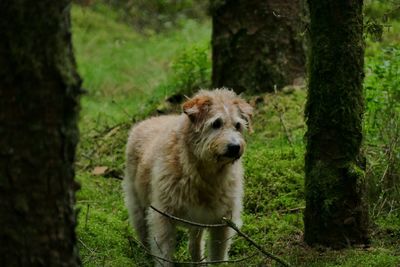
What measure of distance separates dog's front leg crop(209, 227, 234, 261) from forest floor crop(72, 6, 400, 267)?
0.30 meters

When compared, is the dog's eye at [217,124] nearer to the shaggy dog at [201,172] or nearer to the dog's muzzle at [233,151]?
the shaggy dog at [201,172]

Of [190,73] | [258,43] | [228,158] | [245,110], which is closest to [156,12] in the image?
[190,73]

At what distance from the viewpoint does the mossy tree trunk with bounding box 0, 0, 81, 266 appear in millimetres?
3938

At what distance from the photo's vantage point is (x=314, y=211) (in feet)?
21.0

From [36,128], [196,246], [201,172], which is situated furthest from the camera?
[196,246]

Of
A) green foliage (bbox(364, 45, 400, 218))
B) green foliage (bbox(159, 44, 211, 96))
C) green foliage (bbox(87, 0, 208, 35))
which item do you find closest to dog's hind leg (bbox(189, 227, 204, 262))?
green foliage (bbox(364, 45, 400, 218))

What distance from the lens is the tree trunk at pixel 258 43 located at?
410 inches

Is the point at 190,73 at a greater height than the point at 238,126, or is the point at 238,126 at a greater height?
the point at 190,73

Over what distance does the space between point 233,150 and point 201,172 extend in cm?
52

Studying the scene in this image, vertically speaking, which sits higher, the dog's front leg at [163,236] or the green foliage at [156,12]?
the green foliage at [156,12]

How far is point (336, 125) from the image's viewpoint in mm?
6148

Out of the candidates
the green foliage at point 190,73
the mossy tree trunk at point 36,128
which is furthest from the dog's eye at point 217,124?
the green foliage at point 190,73

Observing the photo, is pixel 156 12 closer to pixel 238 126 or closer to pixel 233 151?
pixel 238 126

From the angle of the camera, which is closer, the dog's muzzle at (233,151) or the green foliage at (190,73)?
the dog's muzzle at (233,151)
